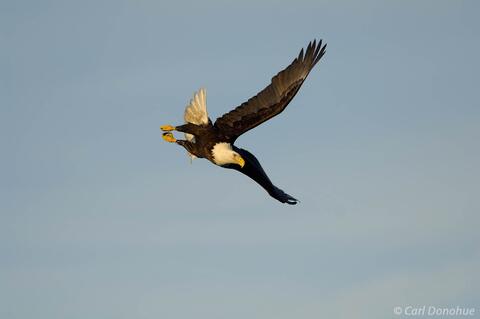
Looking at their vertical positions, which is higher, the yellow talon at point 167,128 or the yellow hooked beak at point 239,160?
the yellow talon at point 167,128

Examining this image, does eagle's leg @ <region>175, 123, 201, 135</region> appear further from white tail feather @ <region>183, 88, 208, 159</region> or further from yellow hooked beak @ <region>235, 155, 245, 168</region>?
yellow hooked beak @ <region>235, 155, 245, 168</region>

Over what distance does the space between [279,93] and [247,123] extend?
0.81m

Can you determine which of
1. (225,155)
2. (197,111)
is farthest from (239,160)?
(197,111)

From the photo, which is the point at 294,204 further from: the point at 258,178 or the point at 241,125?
the point at 241,125

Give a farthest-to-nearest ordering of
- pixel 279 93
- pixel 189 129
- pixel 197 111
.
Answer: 1. pixel 197 111
2. pixel 189 129
3. pixel 279 93

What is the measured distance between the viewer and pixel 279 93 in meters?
17.7

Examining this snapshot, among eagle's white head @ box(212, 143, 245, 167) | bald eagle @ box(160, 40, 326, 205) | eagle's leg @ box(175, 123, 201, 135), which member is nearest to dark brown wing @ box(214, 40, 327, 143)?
bald eagle @ box(160, 40, 326, 205)

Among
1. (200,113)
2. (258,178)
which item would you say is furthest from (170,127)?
(258,178)

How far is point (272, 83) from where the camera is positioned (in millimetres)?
17766

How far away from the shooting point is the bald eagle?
1766 centimetres

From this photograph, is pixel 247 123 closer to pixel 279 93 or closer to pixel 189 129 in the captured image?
pixel 279 93

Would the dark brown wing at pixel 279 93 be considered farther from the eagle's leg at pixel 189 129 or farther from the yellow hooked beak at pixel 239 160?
the eagle's leg at pixel 189 129

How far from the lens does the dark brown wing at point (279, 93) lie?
57.8 ft

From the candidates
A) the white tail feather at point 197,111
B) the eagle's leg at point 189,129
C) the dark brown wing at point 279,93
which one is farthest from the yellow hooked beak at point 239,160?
the white tail feather at point 197,111
